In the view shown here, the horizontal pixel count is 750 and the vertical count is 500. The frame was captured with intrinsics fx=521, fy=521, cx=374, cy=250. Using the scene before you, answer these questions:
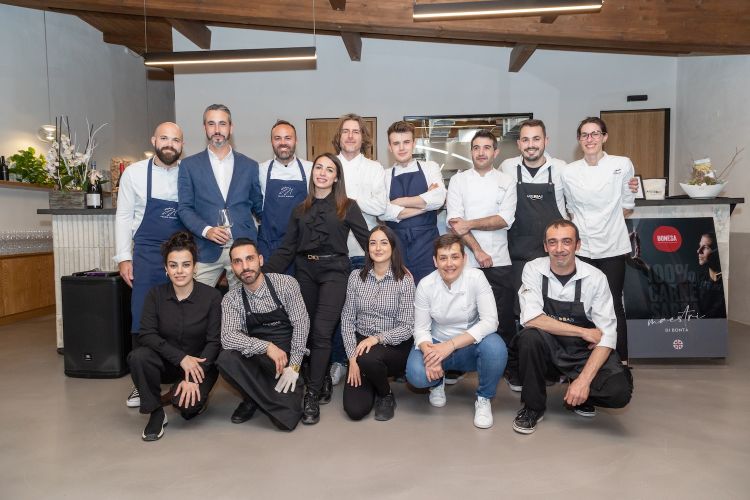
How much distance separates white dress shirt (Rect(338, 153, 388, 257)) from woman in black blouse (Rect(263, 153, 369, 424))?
185 mm

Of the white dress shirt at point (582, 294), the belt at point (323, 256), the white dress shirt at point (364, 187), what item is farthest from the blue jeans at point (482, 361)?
the white dress shirt at point (364, 187)

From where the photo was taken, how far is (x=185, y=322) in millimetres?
A: 2859

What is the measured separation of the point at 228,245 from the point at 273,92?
4804mm

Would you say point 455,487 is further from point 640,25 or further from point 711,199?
point 640,25

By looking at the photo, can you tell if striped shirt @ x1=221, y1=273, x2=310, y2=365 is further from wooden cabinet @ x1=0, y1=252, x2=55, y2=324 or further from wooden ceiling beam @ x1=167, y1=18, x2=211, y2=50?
wooden ceiling beam @ x1=167, y1=18, x2=211, y2=50

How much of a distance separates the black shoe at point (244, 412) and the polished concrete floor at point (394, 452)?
44mm

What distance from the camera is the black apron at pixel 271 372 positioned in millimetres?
2703

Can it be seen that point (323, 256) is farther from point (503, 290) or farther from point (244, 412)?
Result: point (503, 290)

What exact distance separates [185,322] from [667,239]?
136 inches

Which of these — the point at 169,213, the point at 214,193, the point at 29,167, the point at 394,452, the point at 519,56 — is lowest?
the point at 394,452

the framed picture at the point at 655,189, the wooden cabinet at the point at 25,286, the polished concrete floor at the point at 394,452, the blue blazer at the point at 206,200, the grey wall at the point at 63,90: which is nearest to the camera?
the polished concrete floor at the point at 394,452

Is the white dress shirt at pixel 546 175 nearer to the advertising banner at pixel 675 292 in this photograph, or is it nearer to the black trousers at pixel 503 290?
the black trousers at pixel 503 290

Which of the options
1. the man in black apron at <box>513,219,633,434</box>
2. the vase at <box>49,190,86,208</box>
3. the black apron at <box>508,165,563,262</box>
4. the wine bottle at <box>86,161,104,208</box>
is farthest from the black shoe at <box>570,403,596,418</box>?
the vase at <box>49,190,86,208</box>

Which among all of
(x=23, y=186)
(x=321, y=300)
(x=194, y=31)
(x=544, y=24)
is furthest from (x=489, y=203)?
(x=23, y=186)
